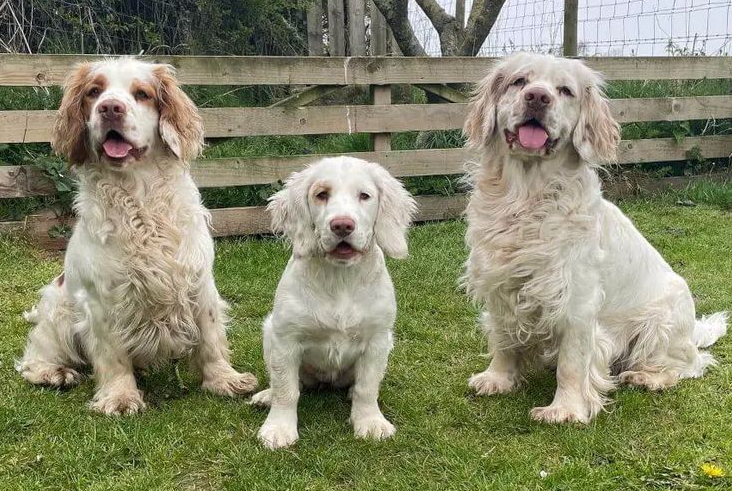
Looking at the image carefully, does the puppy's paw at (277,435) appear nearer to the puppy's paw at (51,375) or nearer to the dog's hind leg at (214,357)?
the dog's hind leg at (214,357)

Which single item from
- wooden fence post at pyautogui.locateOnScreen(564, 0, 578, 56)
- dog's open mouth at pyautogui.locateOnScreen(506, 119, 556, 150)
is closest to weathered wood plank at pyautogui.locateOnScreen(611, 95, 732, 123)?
wooden fence post at pyautogui.locateOnScreen(564, 0, 578, 56)

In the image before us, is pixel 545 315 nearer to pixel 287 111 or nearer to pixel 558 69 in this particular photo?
pixel 558 69

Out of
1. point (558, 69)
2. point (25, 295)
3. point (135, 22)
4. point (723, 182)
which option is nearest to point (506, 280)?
point (558, 69)

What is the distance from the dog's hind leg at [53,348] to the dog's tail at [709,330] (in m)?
3.16

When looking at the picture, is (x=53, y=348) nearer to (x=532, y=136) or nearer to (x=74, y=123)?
(x=74, y=123)

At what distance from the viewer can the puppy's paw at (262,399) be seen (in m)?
3.12

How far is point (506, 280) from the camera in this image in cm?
311

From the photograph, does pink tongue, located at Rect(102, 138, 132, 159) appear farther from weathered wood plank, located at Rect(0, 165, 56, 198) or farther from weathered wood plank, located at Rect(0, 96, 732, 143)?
weathered wood plank, located at Rect(0, 165, 56, 198)

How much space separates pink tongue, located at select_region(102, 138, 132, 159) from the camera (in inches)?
120

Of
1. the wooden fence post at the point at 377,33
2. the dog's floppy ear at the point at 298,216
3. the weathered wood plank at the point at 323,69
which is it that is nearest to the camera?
the dog's floppy ear at the point at 298,216

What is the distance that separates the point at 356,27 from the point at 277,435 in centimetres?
638

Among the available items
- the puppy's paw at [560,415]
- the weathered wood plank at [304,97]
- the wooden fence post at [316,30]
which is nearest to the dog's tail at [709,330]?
the puppy's paw at [560,415]

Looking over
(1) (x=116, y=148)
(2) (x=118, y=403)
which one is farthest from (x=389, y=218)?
(2) (x=118, y=403)

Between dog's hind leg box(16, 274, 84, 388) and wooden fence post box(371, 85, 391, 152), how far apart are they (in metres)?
3.36
